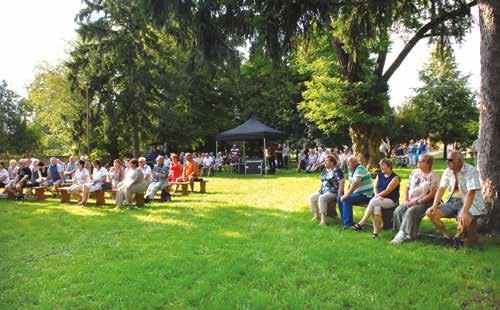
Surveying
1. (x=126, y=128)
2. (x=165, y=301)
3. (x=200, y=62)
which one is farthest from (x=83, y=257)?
(x=126, y=128)

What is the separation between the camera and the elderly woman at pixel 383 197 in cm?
677

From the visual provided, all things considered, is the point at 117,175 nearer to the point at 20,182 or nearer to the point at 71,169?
the point at 71,169

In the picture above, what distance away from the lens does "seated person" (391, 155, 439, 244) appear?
6273mm

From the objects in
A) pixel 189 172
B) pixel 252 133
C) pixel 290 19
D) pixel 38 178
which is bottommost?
pixel 38 178

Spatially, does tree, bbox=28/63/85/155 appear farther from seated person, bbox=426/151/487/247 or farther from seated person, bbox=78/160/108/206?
seated person, bbox=426/151/487/247

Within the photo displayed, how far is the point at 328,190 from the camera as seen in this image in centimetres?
795

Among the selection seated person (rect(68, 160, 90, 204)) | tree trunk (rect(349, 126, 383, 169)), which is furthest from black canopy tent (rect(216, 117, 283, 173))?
seated person (rect(68, 160, 90, 204))

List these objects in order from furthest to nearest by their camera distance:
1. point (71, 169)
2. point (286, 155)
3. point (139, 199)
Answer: point (286, 155), point (71, 169), point (139, 199)

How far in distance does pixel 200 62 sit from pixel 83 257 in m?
3.45

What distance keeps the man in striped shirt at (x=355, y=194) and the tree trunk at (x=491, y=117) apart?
69.2 inches

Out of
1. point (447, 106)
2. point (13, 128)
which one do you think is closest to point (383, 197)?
point (447, 106)

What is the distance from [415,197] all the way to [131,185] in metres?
6.52

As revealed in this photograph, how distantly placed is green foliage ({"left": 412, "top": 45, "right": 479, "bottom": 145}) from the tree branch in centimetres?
2576

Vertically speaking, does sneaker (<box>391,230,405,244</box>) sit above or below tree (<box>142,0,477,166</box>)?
below
